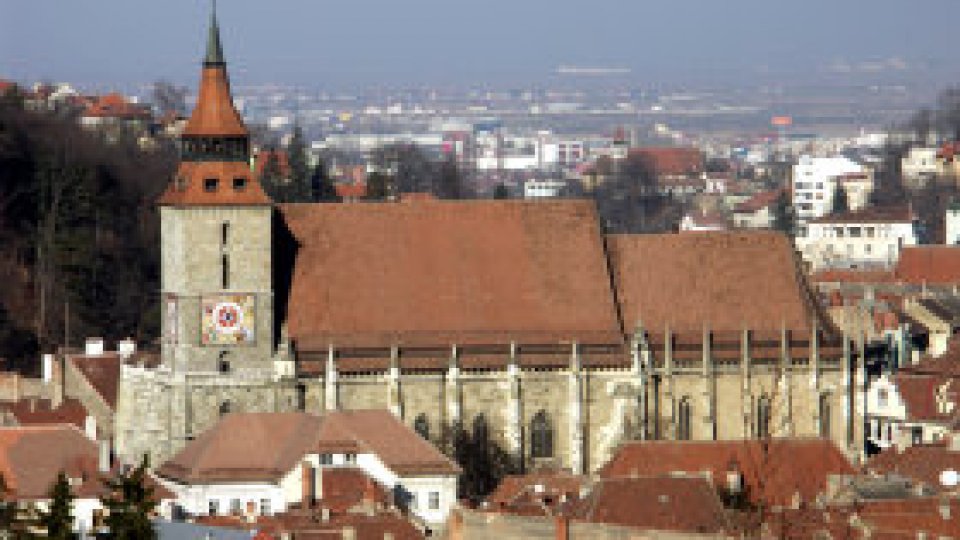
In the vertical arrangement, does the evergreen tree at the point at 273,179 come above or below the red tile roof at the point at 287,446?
above

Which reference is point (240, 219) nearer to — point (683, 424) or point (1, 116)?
point (683, 424)

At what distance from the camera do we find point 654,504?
68500 mm

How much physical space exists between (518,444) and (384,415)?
267 inches

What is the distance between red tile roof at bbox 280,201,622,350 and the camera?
89625mm

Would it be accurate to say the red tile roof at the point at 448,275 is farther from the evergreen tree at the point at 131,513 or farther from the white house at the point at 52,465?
the evergreen tree at the point at 131,513

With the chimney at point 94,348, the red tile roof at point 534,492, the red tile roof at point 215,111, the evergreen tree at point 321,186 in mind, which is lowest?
the red tile roof at point 534,492

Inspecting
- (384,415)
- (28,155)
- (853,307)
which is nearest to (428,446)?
(384,415)

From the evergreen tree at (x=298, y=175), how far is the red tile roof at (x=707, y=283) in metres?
53.6

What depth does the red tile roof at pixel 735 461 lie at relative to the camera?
2975 inches

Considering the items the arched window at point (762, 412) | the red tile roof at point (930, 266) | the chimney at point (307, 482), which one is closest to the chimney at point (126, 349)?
the arched window at point (762, 412)

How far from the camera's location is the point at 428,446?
3216 inches

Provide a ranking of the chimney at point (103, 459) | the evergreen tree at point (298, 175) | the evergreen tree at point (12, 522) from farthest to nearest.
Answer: the evergreen tree at point (298, 175) < the chimney at point (103, 459) < the evergreen tree at point (12, 522)

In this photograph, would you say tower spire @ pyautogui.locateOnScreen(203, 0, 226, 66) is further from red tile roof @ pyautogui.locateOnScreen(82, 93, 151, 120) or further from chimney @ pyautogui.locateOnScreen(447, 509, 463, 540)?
red tile roof @ pyautogui.locateOnScreen(82, 93, 151, 120)

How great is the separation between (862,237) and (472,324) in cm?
10768
